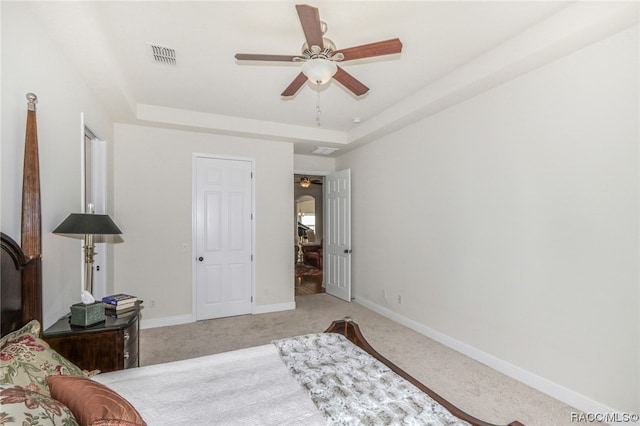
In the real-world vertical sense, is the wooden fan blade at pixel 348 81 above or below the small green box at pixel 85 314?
above

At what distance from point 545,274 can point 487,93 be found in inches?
68.3

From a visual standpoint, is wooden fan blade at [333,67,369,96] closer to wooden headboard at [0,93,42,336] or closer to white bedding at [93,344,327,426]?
wooden headboard at [0,93,42,336]

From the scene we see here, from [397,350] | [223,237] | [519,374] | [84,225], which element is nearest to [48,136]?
[84,225]

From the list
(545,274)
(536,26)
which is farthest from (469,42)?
(545,274)

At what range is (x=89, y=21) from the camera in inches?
78.6

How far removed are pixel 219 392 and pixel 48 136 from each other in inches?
76.3

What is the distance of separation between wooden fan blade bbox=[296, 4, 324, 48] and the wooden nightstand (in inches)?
86.7

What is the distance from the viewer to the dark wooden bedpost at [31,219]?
153 centimetres

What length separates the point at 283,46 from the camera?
247cm

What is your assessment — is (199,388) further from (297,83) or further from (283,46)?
(283,46)

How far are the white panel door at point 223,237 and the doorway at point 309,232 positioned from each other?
1.88 metres

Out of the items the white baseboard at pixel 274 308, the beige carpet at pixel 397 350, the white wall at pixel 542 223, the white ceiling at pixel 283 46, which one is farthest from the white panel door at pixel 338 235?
the white ceiling at pixel 283 46

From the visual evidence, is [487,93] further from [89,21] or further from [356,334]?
[89,21]

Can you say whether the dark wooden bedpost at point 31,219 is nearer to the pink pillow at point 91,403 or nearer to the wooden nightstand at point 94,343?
the wooden nightstand at point 94,343
